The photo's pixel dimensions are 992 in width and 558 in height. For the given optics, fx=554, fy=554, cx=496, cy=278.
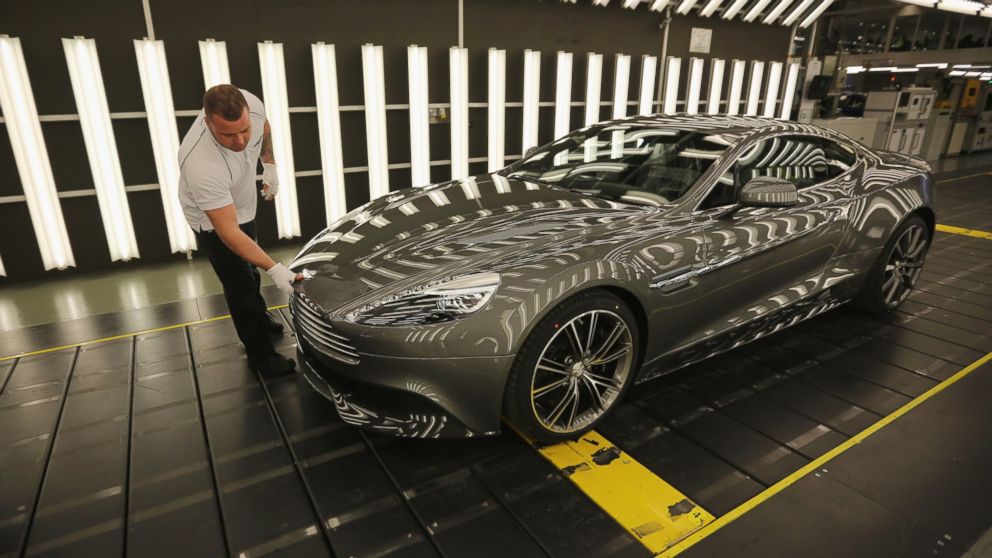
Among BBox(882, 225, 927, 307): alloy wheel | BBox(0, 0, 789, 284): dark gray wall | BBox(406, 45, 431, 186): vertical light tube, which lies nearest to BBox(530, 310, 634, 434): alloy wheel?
BBox(882, 225, 927, 307): alloy wheel

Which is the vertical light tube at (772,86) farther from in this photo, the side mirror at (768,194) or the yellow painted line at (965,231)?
the side mirror at (768,194)

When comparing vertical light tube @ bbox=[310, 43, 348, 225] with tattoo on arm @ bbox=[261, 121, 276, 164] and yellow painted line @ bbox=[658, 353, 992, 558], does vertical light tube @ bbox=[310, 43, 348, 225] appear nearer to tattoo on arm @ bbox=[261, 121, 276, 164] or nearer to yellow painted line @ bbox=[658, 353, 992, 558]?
tattoo on arm @ bbox=[261, 121, 276, 164]

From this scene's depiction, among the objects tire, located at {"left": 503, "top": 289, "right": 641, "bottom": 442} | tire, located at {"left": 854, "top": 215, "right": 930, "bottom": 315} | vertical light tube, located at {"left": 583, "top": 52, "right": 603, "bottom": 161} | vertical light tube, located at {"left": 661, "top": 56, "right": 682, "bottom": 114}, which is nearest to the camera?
tire, located at {"left": 503, "top": 289, "right": 641, "bottom": 442}

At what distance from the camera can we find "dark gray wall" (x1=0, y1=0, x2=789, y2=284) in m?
4.50

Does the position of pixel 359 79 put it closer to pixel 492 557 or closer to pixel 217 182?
pixel 217 182

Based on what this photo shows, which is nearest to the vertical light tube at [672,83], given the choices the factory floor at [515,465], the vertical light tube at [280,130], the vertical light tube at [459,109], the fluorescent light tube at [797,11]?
the fluorescent light tube at [797,11]

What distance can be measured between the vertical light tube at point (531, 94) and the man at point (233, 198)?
3.74m

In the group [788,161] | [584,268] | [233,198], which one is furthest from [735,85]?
[233,198]

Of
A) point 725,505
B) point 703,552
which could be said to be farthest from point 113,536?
point 725,505

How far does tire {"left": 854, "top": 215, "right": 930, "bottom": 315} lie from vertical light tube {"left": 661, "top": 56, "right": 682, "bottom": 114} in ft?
14.2

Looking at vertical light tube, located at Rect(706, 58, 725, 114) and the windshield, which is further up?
vertical light tube, located at Rect(706, 58, 725, 114)

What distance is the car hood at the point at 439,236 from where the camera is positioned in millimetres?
2146

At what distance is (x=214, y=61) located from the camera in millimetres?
4754

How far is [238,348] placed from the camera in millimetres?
3303
